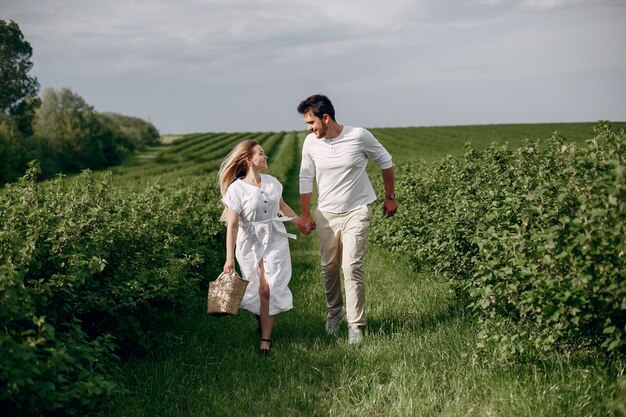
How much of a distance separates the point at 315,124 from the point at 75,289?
107 inches

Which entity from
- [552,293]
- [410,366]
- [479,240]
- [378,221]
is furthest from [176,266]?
[378,221]

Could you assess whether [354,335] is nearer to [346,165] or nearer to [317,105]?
[346,165]

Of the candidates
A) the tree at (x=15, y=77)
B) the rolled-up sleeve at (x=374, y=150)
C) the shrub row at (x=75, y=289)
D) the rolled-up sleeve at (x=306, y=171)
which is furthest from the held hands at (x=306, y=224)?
the tree at (x=15, y=77)

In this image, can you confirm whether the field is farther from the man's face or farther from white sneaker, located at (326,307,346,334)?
the man's face

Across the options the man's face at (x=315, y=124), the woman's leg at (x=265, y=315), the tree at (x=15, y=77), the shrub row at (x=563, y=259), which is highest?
the tree at (x=15, y=77)

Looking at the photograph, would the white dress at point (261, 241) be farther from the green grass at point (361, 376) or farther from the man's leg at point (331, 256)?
the man's leg at point (331, 256)

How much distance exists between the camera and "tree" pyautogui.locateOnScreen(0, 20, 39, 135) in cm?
4322

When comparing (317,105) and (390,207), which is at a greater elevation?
(317,105)

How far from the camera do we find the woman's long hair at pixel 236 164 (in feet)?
18.8

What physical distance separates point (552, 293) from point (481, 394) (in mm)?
969

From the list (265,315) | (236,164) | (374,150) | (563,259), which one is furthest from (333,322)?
(563,259)

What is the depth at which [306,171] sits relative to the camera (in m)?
6.41

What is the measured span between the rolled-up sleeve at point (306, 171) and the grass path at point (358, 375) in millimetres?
1504

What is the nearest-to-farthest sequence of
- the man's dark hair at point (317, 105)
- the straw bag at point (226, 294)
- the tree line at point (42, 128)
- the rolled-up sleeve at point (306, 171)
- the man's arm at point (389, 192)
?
the straw bag at point (226, 294), the man's dark hair at point (317, 105), the man's arm at point (389, 192), the rolled-up sleeve at point (306, 171), the tree line at point (42, 128)
